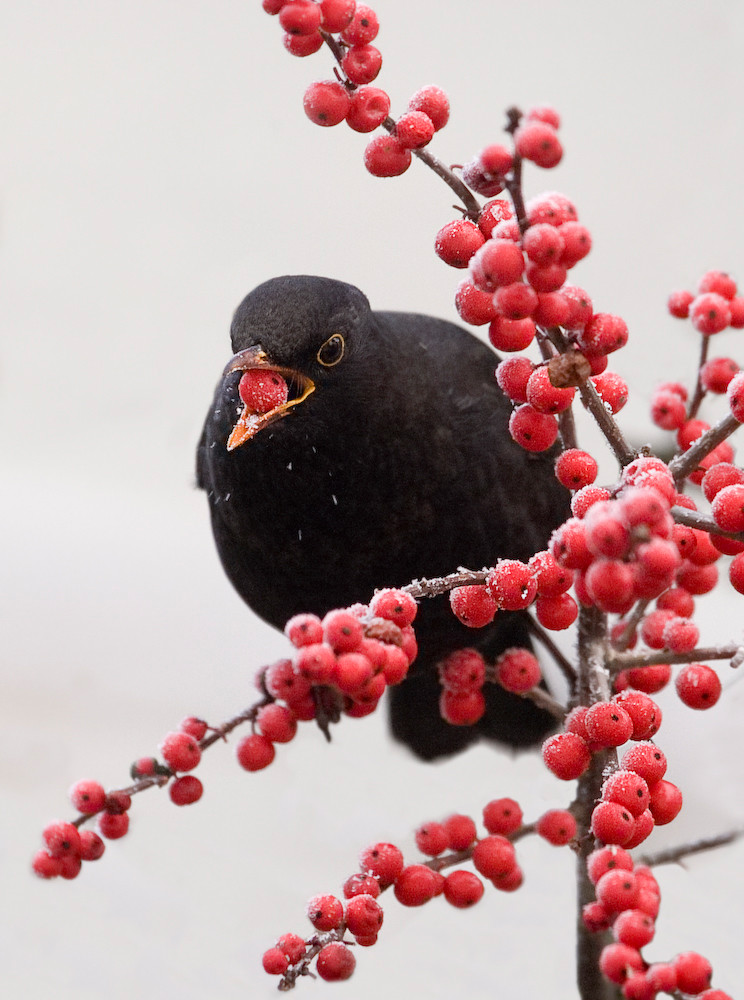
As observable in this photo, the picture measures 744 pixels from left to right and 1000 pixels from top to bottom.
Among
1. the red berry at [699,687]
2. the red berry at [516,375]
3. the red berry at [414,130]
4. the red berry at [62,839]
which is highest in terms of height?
the red berry at [414,130]

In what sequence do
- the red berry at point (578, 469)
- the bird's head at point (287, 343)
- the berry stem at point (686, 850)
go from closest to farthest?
1. the red berry at point (578, 469)
2. the bird's head at point (287, 343)
3. the berry stem at point (686, 850)

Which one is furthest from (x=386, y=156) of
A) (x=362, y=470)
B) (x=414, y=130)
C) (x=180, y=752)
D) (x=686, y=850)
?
(x=686, y=850)

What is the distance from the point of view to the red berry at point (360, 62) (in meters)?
0.47

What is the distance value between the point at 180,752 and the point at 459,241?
0.33 meters

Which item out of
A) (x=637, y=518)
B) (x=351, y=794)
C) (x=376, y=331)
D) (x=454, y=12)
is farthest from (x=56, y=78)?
(x=637, y=518)

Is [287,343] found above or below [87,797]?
above

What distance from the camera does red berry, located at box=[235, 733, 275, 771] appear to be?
0.60 meters

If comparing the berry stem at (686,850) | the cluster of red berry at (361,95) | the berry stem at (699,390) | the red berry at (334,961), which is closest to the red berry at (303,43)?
the cluster of red berry at (361,95)

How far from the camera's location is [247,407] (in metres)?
0.58

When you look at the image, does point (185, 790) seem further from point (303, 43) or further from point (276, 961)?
point (303, 43)

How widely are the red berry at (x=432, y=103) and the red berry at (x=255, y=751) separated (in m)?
0.36

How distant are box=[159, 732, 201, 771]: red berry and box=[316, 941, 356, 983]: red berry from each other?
14 centimetres

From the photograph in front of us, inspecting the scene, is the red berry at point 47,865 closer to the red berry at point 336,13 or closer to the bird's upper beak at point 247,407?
the bird's upper beak at point 247,407

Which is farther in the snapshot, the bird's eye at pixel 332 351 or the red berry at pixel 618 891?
the bird's eye at pixel 332 351
